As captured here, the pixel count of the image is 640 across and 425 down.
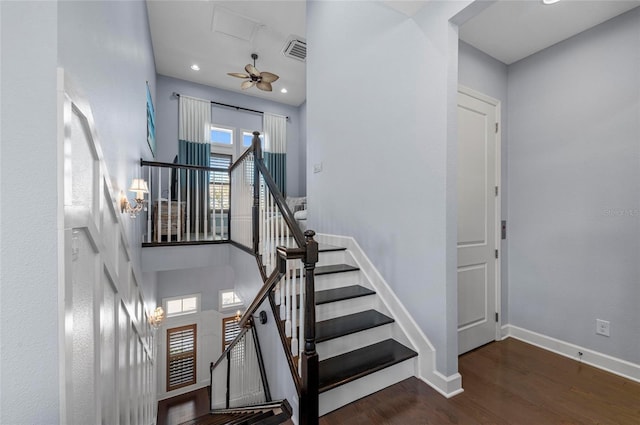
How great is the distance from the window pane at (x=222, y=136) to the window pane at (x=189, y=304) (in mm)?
3430

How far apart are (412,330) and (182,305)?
492 centimetres

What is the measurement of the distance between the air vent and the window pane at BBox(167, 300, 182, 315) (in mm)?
5191

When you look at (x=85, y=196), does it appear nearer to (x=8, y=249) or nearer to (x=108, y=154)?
(x=8, y=249)

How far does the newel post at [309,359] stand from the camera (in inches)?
62.7

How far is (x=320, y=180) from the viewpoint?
3525 mm

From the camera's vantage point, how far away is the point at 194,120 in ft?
18.6

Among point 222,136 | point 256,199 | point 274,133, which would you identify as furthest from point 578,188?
point 222,136

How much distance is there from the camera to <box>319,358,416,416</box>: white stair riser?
5.76 feet

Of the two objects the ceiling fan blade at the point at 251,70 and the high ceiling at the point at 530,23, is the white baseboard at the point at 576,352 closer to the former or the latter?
the high ceiling at the point at 530,23

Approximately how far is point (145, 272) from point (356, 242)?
2779 mm

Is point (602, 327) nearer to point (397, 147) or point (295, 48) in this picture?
point (397, 147)

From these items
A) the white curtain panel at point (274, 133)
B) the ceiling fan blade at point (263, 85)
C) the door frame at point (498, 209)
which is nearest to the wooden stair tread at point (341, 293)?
the door frame at point (498, 209)

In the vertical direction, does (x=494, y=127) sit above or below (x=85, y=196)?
above

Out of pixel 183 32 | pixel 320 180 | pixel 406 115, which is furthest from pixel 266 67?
pixel 406 115
